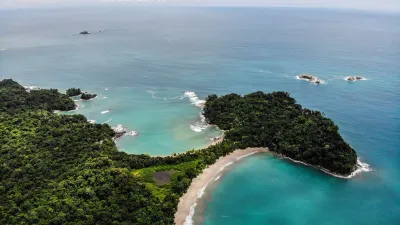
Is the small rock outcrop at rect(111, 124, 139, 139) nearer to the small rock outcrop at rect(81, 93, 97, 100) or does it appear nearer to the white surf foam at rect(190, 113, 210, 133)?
the white surf foam at rect(190, 113, 210, 133)

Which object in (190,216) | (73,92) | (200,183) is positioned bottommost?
(190,216)

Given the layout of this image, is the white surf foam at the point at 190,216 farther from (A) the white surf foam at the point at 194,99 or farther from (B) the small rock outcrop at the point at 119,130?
(A) the white surf foam at the point at 194,99

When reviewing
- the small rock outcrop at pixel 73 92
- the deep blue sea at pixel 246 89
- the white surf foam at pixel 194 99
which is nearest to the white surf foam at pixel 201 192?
the deep blue sea at pixel 246 89

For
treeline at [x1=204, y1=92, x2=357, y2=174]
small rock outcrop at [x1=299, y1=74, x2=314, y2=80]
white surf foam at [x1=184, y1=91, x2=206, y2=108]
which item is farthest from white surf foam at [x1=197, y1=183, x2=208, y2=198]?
small rock outcrop at [x1=299, y1=74, x2=314, y2=80]

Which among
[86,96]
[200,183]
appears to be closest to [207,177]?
[200,183]

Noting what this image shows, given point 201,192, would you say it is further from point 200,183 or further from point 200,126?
point 200,126

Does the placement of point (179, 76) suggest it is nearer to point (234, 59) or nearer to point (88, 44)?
point (234, 59)
